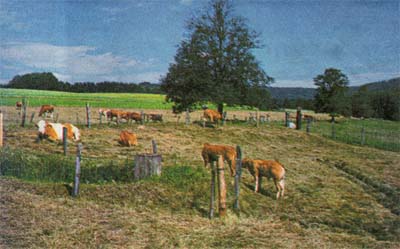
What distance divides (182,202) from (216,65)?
20.5 ft

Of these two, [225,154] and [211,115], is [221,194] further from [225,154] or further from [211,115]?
[211,115]

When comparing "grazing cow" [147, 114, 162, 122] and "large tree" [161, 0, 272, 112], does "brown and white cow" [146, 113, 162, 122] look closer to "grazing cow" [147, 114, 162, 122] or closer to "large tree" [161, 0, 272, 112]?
"grazing cow" [147, 114, 162, 122]

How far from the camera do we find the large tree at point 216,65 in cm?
1157

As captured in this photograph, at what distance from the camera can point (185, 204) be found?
7.01 metres

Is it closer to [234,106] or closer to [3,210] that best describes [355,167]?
[234,106]

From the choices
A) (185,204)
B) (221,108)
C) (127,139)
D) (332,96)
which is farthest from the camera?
(332,96)

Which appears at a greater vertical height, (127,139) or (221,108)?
(221,108)

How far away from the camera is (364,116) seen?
16.8m

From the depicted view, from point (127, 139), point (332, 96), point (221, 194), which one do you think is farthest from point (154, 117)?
point (221, 194)

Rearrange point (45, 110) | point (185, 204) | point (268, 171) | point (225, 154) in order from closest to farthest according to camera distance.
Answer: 1. point (185, 204)
2. point (268, 171)
3. point (225, 154)
4. point (45, 110)

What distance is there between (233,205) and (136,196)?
1768 mm

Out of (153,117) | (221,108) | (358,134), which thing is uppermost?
(221,108)

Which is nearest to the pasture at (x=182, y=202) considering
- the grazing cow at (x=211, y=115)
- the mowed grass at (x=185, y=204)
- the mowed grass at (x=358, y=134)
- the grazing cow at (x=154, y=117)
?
the mowed grass at (x=185, y=204)

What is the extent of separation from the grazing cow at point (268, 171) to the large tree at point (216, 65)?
3.97 meters
